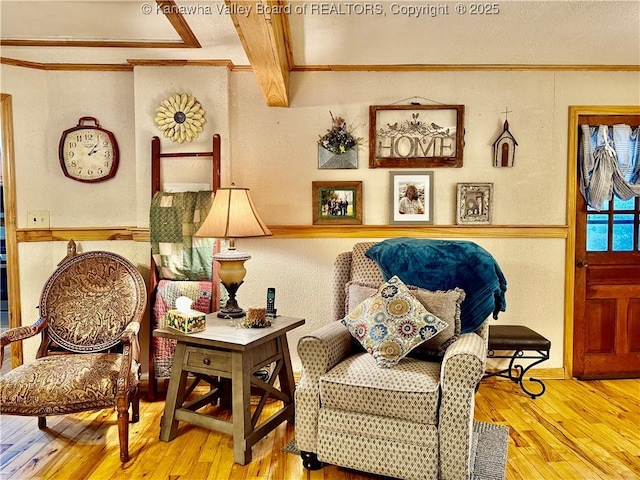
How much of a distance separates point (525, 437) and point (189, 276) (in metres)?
2.17

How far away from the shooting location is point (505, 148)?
3.25m

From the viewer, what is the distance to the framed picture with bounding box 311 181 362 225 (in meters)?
3.29

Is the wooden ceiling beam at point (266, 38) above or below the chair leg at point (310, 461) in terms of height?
above

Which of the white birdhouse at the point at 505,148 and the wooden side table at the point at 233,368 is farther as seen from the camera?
the white birdhouse at the point at 505,148

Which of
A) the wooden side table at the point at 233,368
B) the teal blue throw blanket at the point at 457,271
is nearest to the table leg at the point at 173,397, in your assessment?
the wooden side table at the point at 233,368

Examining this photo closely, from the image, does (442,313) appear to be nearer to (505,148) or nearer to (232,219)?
(232,219)

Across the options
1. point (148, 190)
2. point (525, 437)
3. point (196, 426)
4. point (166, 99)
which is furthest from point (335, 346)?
point (166, 99)

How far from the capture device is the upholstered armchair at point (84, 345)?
2232 mm

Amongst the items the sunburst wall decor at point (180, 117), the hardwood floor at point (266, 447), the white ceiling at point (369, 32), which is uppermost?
the white ceiling at point (369, 32)

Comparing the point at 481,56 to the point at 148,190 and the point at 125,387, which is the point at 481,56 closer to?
the point at 148,190

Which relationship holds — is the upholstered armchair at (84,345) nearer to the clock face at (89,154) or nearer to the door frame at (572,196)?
the clock face at (89,154)

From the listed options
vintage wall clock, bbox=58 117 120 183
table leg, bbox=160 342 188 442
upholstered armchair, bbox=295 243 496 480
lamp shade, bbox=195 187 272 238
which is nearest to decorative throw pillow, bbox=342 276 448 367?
upholstered armchair, bbox=295 243 496 480

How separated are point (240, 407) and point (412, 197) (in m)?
1.80

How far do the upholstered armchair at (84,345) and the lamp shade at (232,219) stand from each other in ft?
2.01
